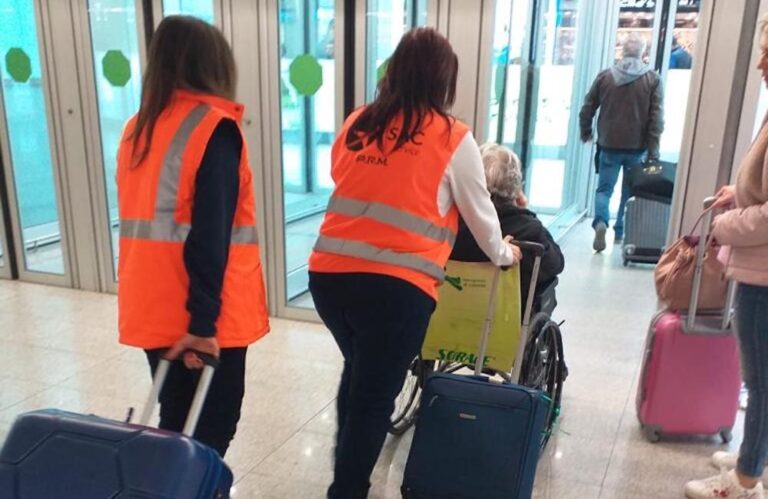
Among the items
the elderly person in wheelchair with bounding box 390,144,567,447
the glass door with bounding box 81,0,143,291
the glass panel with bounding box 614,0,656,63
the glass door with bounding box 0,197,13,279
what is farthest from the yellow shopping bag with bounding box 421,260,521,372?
the glass panel with bounding box 614,0,656,63

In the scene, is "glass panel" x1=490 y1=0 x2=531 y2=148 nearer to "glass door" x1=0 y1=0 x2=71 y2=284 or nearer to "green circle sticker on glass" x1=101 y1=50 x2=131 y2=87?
"green circle sticker on glass" x1=101 y1=50 x2=131 y2=87

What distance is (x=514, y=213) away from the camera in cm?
239

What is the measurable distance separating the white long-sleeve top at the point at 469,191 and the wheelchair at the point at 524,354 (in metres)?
0.33

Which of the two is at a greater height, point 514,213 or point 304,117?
point 304,117

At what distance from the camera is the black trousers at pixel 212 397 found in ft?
5.85

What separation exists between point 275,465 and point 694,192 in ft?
6.67

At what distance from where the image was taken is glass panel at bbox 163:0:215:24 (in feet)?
13.1

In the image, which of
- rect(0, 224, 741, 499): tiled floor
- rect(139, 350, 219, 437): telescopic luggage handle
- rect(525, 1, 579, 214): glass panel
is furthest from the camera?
rect(525, 1, 579, 214): glass panel

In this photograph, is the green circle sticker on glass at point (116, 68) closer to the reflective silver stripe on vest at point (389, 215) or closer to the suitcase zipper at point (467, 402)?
the reflective silver stripe on vest at point (389, 215)

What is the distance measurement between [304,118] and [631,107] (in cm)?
283

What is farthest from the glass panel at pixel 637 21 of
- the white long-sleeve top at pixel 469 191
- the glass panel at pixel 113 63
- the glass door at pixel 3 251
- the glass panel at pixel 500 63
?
the white long-sleeve top at pixel 469 191

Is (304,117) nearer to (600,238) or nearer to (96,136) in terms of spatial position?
(96,136)

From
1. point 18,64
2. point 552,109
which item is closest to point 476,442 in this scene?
point 18,64

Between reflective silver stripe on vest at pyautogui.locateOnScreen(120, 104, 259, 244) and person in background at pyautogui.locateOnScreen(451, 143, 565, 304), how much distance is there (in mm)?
1023
